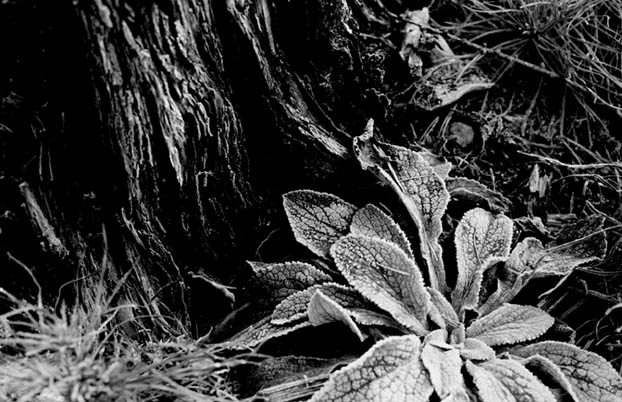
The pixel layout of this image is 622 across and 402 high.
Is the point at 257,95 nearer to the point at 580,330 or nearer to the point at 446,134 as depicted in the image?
the point at 446,134

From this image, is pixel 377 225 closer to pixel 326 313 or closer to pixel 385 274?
pixel 385 274

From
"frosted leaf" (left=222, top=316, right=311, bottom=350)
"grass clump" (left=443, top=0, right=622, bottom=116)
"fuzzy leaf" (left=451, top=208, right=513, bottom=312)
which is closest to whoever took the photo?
"frosted leaf" (left=222, top=316, right=311, bottom=350)

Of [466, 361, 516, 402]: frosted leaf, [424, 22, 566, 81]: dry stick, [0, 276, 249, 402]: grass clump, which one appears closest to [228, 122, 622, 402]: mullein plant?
[466, 361, 516, 402]: frosted leaf

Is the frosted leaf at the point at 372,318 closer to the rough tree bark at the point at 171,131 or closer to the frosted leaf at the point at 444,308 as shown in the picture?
the frosted leaf at the point at 444,308

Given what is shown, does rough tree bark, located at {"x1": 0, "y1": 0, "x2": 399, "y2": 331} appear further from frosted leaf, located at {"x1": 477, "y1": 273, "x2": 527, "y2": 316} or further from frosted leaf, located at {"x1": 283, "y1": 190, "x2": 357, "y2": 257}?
frosted leaf, located at {"x1": 477, "y1": 273, "x2": 527, "y2": 316}

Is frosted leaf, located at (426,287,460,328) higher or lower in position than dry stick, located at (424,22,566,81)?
lower

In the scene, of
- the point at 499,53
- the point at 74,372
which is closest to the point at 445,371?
the point at 74,372
